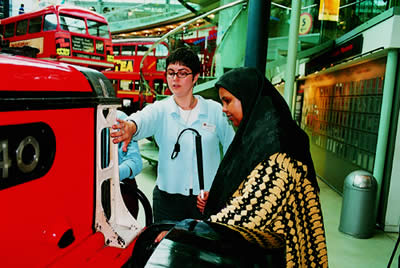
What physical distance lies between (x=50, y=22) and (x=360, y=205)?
9.26 meters

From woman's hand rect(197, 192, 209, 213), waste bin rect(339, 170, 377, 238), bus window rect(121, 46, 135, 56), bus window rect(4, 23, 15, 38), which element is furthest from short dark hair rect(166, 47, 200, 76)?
bus window rect(121, 46, 135, 56)

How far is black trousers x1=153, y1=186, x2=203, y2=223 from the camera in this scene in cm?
183

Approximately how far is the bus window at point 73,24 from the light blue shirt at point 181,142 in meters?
8.41

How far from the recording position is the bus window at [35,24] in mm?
8828

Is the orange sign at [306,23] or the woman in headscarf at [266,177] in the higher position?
the orange sign at [306,23]

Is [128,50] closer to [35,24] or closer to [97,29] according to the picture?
[97,29]

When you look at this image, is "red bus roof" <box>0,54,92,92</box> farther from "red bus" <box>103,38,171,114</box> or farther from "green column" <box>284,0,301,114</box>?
"red bus" <box>103,38,171,114</box>

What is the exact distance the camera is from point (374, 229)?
3.58 metres

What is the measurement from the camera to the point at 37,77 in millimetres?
943

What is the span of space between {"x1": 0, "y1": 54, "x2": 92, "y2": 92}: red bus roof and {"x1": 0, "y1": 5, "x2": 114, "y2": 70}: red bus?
856cm

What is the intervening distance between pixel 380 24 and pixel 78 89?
3.93m

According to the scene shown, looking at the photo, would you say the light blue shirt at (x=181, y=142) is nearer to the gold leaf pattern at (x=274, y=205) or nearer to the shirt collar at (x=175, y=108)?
the shirt collar at (x=175, y=108)

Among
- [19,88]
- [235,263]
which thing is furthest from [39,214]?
[235,263]

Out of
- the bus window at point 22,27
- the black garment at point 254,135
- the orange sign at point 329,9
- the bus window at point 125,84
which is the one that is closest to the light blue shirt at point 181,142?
the black garment at point 254,135
